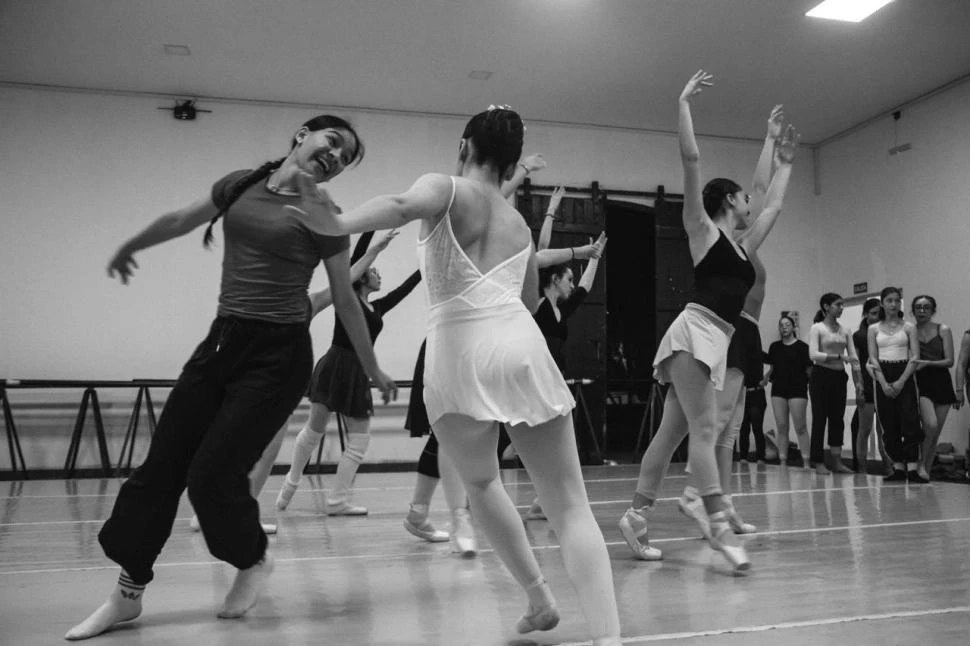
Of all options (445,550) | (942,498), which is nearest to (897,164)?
(942,498)

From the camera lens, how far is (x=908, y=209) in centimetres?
967

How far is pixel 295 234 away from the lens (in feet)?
7.59

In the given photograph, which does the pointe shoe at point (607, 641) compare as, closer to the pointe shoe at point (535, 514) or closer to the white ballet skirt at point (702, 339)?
the white ballet skirt at point (702, 339)

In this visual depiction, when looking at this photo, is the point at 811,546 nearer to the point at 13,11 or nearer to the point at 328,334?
the point at 328,334

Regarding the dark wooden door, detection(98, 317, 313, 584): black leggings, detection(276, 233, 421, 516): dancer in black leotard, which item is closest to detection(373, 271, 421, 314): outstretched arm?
detection(276, 233, 421, 516): dancer in black leotard

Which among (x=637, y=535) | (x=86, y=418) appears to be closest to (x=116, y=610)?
(x=637, y=535)

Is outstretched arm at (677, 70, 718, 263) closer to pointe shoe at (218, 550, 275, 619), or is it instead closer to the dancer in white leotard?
the dancer in white leotard

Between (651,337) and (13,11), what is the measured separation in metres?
7.83

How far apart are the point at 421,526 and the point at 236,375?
1.79m

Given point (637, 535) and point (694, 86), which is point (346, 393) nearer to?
point (637, 535)

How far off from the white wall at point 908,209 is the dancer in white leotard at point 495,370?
27.0ft

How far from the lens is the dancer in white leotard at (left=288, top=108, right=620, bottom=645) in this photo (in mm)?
1811

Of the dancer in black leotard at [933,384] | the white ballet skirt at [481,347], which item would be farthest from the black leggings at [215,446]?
the dancer in black leotard at [933,384]

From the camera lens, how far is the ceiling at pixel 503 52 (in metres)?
7.25
